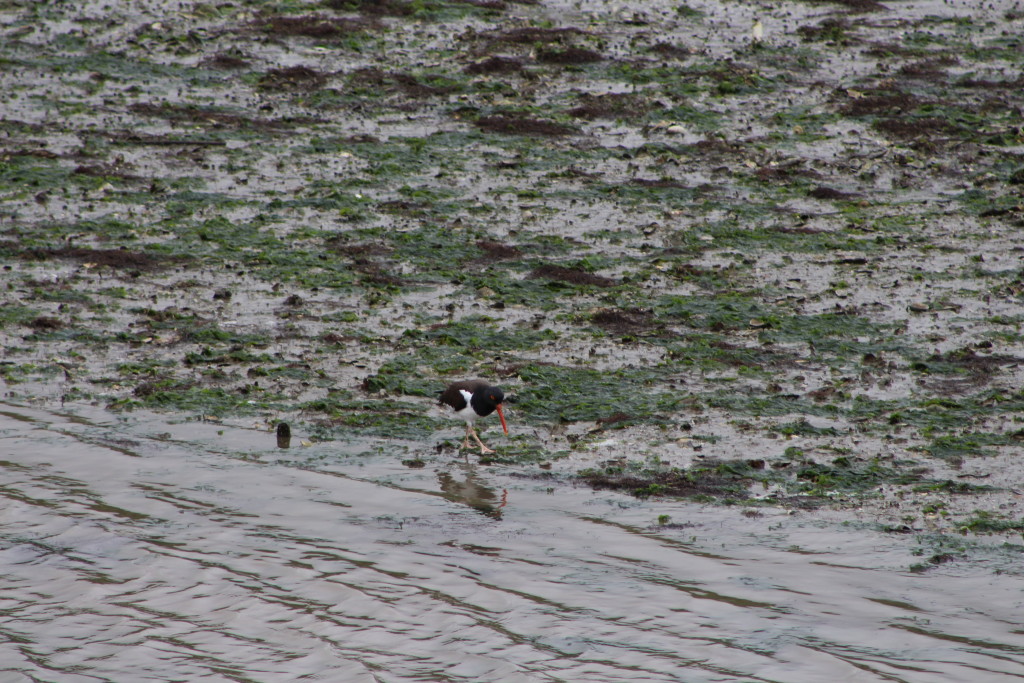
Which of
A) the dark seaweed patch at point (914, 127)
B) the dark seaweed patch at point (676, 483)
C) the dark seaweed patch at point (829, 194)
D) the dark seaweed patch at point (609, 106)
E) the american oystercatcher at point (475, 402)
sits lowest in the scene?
the dark seaweed patch at point (676, 483)

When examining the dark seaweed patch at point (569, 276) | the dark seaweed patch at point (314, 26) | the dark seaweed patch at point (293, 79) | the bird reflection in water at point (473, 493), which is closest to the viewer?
the bird reflection in water at point (473, 493)

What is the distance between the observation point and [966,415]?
29.9 ft

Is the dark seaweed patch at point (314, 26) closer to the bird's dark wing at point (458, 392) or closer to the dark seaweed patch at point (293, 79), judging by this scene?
the dark seaweed patch at point (293, 79)

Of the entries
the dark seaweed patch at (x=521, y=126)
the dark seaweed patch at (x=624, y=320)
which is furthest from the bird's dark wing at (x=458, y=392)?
the dark seaweed patch at (x=521, y=126)

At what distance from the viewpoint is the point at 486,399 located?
29.0ft

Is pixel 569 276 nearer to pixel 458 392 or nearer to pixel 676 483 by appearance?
pixel 458 392

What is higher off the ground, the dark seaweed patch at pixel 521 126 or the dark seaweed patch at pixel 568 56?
the dark seaweed patch at pixel 568 56

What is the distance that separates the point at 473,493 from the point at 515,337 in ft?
9.18

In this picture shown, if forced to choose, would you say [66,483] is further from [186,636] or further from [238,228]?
[238,228]

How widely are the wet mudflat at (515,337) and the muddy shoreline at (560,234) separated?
0.05m

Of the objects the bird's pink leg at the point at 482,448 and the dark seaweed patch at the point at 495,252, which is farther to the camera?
the dark seaweed patch at the point at 495,252

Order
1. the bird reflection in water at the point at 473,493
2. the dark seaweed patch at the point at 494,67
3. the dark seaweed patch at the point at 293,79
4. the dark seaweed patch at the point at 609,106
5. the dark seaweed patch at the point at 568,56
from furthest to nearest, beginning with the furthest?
the dark seaweed patch at the point at 568,56
the dark seaweed patch at the point at 494,67
the dark seaweed patch at the point at 293,79
the dark seaweed patch at the point at 609,106
the bird reflection in water at the point at 473,493

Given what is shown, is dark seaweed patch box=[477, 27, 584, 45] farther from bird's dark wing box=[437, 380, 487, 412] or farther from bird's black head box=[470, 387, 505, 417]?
bird's black head box=[470, 387, 505, 417]

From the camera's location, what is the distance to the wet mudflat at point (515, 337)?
6.68 metres
